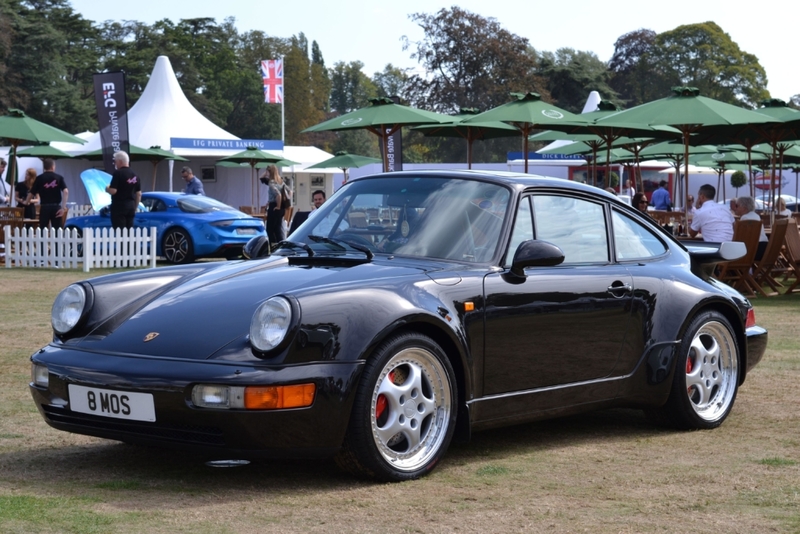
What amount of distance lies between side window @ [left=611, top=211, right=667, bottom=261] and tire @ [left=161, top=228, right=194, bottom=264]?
1581 cm

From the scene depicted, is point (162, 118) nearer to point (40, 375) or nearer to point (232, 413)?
point (40, 375)

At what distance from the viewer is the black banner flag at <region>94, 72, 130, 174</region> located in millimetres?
25516

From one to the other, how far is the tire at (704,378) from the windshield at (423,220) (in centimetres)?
137

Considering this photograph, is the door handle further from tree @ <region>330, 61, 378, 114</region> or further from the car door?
tree @ <region>330, 61, 378, 114</region>

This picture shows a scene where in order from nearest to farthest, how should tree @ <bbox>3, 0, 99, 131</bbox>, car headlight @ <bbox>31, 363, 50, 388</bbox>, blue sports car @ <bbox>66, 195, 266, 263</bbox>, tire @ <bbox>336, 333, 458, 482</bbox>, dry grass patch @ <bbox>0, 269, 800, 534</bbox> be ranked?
dry grass patch @ <bbox>0, 269, 800, 534</bbox> < tire @ <bbox>336, 333, 458, 482</bbox> < car headlight @ <bbox>31, 363, 50, 388</bbox> < blue sports car @ <bbox>66, 195, 266, 263</bbox> < tree @ <bbox>3, 0, 99, 131</bbox>

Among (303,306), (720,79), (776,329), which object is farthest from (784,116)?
(720,79)

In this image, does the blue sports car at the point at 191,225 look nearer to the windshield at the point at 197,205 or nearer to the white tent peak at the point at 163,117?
the windshield at the point at 197,205

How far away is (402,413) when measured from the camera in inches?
189

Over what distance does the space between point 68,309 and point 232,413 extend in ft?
4.07

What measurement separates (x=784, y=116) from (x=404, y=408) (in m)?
15.2

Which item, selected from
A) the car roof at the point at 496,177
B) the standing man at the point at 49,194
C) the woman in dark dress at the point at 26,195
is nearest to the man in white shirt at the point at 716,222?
the car roof at the point at 496,177

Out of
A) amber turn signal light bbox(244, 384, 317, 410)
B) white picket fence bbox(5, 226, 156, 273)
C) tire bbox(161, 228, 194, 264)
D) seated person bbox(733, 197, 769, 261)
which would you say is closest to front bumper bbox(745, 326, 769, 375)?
amber turn signal light bbox(244, 384, 317, 410)

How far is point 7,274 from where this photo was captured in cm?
1811

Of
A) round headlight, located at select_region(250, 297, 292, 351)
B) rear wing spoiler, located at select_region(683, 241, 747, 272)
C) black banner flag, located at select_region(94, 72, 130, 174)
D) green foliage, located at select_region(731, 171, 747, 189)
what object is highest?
black banner flag, located at select_region(94, 72, 130, 174)
